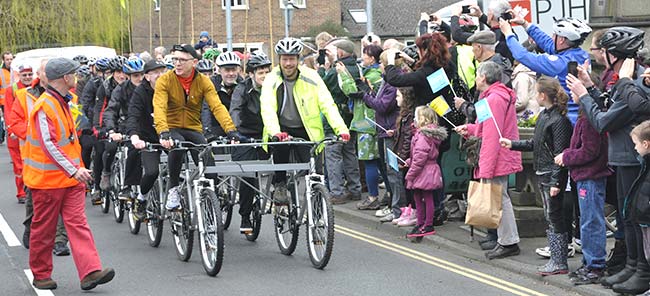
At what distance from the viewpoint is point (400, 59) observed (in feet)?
39.9

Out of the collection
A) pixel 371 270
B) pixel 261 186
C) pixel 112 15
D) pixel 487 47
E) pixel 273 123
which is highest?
pixel 112 15

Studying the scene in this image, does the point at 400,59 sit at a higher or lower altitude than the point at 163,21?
lower

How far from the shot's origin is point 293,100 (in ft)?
35.8

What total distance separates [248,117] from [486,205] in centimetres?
338

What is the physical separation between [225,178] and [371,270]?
2.09 metres

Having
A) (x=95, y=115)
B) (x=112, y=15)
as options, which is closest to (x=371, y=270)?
(x=95, y=115)

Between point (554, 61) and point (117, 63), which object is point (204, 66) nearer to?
point (117, 63)

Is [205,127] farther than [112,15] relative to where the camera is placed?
No

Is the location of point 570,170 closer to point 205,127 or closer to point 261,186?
point 261,186

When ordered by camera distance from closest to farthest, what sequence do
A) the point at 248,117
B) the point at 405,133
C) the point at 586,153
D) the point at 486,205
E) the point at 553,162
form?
the point at 586,153, the point at 553,162, the point at 486,205, the point at 405,133, the point at 248,117

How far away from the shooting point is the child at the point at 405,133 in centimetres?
1209

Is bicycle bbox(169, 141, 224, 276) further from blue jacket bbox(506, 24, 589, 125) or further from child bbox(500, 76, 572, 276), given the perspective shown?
blue jacket bbox(506, 24, 589, 125)

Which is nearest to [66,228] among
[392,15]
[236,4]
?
[236,4]

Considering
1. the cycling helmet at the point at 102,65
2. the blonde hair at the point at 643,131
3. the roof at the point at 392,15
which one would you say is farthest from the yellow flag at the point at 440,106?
the roof at the point at 392,15
